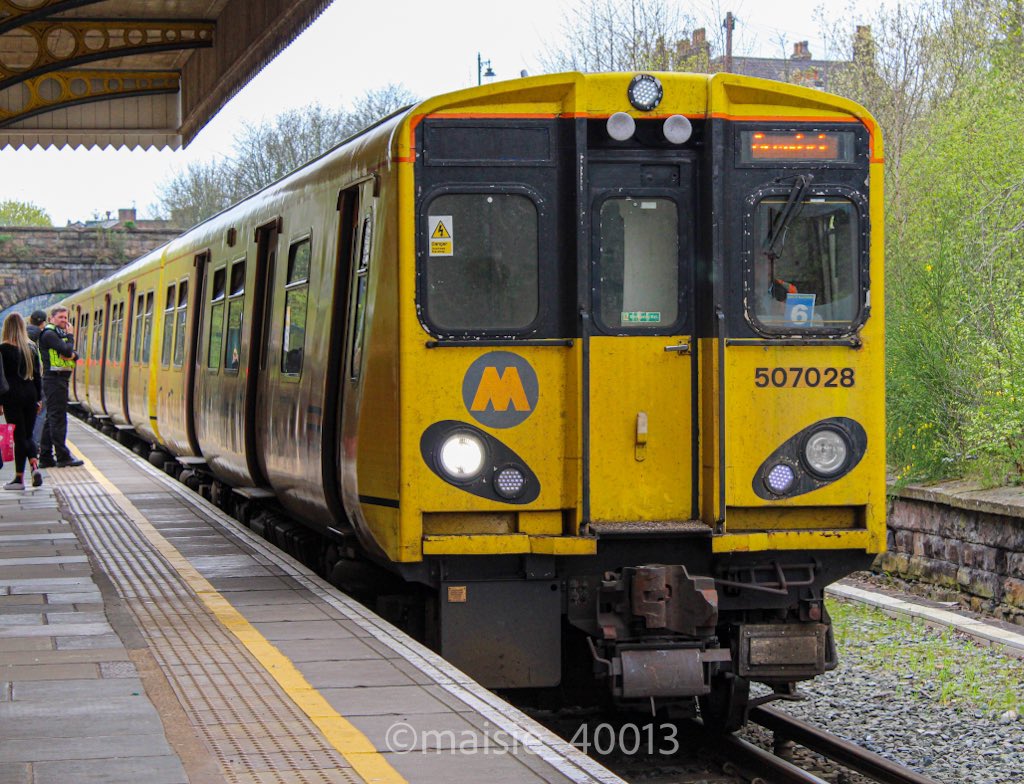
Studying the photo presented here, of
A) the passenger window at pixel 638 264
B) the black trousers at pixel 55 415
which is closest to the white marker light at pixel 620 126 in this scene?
the passenger window at pixel 638 264

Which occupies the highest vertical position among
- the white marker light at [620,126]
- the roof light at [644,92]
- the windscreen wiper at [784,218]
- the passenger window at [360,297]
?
the roof light at [644,92]

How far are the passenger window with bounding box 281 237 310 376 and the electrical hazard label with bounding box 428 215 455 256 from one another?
7.40 feet

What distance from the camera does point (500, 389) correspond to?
726 cm

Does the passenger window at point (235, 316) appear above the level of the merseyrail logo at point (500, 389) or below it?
above

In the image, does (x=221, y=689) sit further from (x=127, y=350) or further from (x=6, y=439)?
(x=127, y=350)

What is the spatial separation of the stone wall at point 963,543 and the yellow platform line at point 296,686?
6643mm

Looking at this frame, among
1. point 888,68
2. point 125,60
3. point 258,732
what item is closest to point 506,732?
point 258,732

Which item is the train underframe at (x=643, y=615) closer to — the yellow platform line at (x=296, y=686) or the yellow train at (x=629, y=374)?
the yellow train at (x=629, y=374)

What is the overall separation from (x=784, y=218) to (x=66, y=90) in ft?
40.2

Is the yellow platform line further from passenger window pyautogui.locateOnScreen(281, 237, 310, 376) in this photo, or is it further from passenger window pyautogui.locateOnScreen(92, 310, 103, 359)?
passenger window pyautogui.locateOnScreen(92, 310, 103, 359)

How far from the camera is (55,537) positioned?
11703 millimetres

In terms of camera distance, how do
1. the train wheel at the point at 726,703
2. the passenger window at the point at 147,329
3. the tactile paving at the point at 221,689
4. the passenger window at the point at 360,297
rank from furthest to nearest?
the passenger window at the point at 147,329, the passenger window at the point at 360,297, the train wheel at the point at 726,703, the tactile paving at the point at 221,689

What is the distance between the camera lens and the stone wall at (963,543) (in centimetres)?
1259

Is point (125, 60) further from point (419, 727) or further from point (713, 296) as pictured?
point (419, 727)
